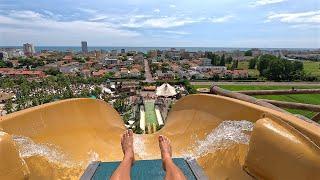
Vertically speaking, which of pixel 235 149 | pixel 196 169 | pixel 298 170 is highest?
pixel 298 170

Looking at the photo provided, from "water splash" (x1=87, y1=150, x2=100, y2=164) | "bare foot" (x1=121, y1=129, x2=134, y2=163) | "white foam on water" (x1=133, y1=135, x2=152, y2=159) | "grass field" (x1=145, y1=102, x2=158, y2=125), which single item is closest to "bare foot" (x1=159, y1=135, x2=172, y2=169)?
"bare foot" (x1=121, y1=129, x2=134, y2=163)

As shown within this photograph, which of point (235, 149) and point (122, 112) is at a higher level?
point (235, 149)

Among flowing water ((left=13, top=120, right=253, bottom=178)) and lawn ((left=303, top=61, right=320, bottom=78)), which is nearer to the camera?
flowing water ((left=13, top=120, right=253, bottom=178))

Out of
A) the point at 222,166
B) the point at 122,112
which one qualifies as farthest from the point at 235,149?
the point at 122,112

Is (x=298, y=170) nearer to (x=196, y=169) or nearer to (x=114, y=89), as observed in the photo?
(x=196, y=169)

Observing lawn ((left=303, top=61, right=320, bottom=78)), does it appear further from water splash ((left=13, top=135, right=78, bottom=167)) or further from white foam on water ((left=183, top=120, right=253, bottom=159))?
water splash ((left=13, top=135, right=78, bottom=167))

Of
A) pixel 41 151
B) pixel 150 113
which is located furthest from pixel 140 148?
pixel 150 113
